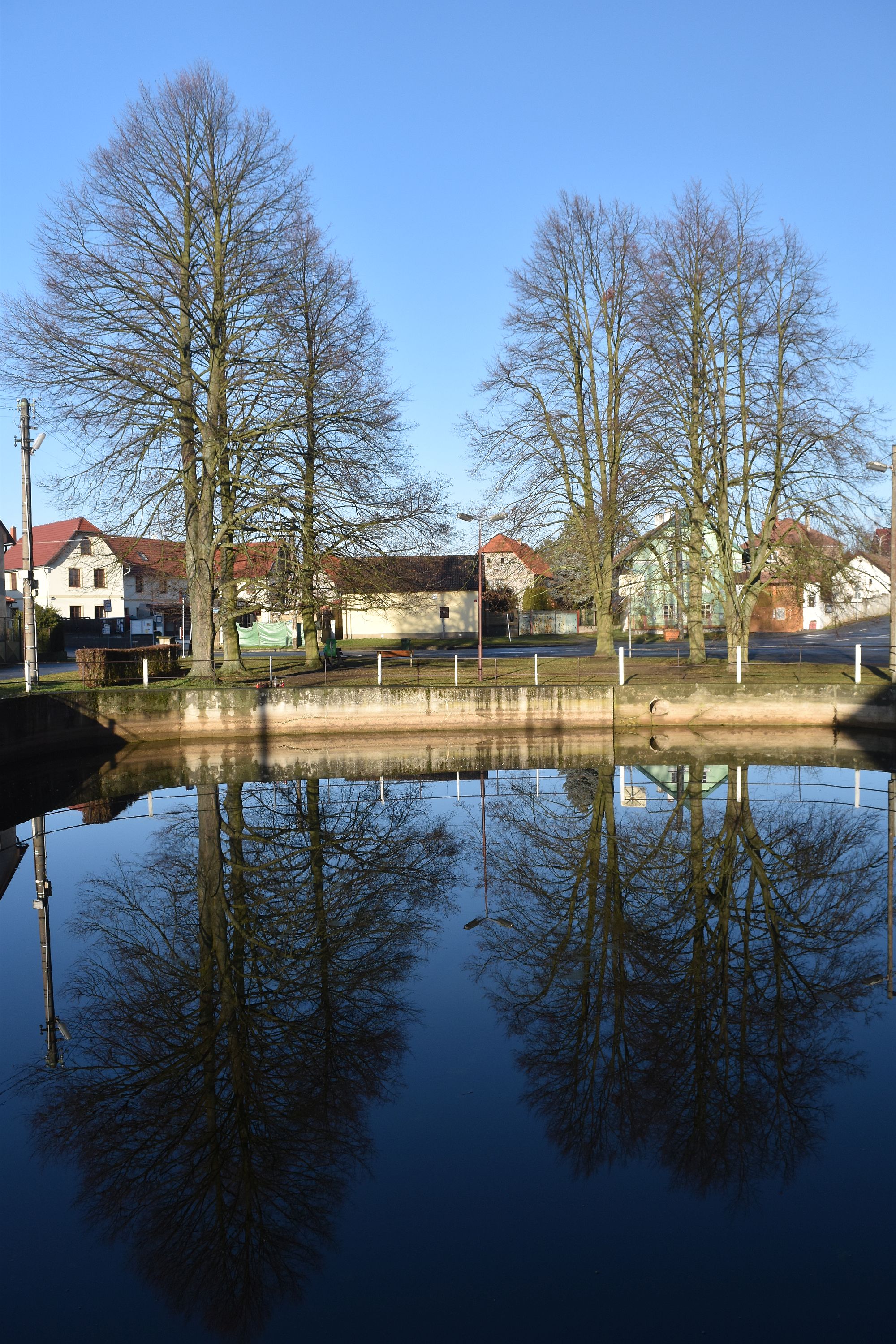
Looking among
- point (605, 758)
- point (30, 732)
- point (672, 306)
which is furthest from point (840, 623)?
point (30, 732)

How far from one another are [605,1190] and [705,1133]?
3.01ft

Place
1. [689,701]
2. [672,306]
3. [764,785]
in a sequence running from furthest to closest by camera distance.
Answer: [672,306], [689,701], [764,785]

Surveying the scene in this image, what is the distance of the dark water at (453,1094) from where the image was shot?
520cm

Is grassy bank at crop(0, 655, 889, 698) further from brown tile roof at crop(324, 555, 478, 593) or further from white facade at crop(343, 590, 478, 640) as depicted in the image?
white facade at crop(343, 590, 478, 640)

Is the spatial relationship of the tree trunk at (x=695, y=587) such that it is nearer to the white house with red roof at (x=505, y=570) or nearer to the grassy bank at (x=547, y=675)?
the grassy bank at (x=547, y=675)

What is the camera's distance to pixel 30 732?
70.7ft

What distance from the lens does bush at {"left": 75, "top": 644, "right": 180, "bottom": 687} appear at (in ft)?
87.4

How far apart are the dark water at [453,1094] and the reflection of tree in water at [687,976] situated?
3cm

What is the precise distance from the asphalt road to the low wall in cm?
676

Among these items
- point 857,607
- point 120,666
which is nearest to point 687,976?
point 120,666

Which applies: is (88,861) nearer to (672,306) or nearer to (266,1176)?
(266,1176)

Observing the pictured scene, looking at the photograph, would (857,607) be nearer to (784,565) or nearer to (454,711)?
(784,565)

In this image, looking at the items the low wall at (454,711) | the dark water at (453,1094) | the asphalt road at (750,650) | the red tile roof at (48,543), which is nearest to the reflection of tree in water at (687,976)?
the dark water at (453,1094)

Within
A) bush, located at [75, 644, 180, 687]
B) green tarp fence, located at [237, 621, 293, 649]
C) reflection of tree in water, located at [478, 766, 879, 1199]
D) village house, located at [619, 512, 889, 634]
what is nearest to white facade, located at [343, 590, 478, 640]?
green tarp fence, located at [237, 621, 293, 649]
